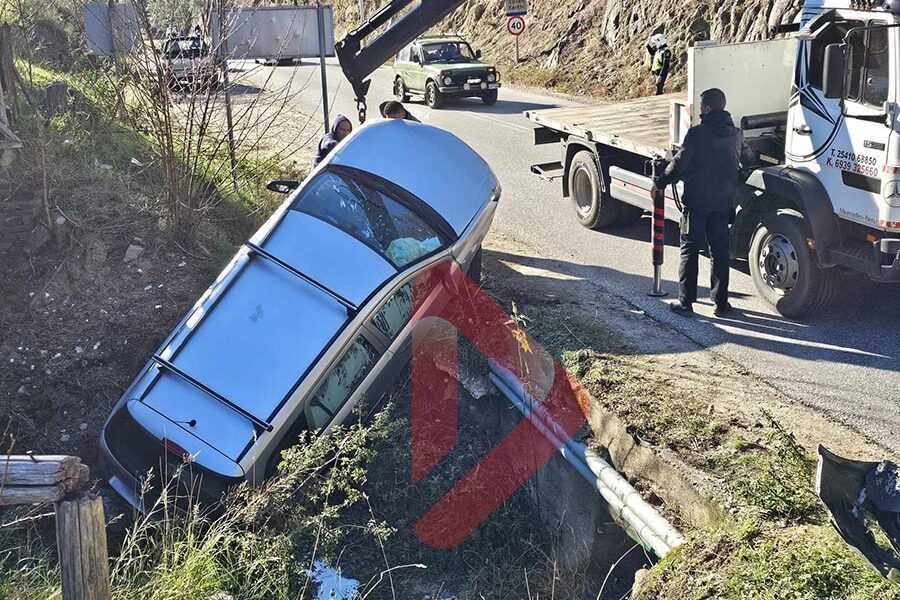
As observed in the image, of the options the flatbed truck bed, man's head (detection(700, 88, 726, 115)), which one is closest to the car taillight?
man's head (detection(700, 88, 726, 115))

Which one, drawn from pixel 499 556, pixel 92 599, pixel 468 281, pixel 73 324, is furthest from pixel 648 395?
pixel 73 324

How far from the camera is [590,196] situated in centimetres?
1116

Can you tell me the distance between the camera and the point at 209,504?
593cm

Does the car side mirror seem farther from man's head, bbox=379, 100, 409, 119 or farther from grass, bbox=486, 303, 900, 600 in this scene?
grass, bbox=486, 303, 900, 600

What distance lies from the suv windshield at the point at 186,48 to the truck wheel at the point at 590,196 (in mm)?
4597

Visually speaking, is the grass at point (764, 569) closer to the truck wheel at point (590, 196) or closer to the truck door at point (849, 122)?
the truck door at point (849, 122)

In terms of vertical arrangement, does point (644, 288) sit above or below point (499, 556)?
above

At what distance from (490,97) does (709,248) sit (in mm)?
14066

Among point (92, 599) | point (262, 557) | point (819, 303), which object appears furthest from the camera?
point (819, 303)

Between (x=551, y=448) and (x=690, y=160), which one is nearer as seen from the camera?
(x=551, y=448)

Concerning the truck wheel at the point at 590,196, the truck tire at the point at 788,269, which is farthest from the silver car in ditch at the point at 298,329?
the truck wheel at the point at 590,196

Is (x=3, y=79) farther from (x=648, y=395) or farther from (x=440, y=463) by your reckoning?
(x=648, y=395)

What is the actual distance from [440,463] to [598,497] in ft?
4.83

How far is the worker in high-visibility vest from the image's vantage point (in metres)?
19.5
